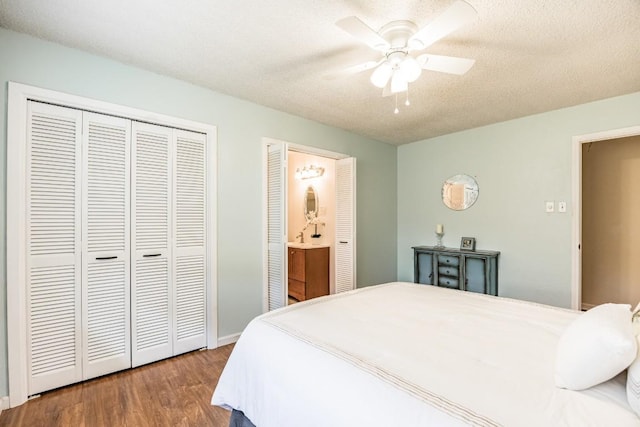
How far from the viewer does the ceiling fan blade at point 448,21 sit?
4.46 ft

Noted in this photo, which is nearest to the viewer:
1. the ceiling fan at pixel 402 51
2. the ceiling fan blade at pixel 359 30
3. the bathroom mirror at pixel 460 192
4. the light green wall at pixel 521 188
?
the ceiling fan blade at pixel 359 30

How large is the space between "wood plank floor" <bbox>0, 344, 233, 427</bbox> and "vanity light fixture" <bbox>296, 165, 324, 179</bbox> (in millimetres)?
3156

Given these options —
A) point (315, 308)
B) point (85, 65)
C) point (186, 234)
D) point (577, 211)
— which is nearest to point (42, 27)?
point (85, 65)

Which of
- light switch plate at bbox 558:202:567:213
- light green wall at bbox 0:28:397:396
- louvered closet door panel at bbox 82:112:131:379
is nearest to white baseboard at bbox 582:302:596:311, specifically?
light switch plate at bbox 558:202:567:213

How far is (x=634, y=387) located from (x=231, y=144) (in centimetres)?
293

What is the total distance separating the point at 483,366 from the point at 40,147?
2.81 m

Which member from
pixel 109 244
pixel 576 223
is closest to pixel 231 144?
pixel 109 244

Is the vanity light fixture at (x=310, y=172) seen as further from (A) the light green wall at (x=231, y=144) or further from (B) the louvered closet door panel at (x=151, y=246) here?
(B) the louvered closet door panel at (x=151, y=246)

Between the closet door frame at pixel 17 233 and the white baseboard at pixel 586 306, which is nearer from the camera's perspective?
the closet door frame at pixel 17 233

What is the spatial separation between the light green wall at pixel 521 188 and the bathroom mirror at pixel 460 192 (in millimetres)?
66

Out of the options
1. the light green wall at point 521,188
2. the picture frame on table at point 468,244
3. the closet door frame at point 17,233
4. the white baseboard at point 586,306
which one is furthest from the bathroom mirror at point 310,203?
the white baseboard at point 586,306

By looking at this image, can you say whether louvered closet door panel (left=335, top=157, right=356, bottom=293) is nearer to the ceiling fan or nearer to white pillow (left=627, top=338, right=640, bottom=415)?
the ceiling fan

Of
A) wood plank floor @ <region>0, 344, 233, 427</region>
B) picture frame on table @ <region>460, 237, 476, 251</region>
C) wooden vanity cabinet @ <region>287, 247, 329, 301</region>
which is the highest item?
picture frame on table @ <region>460, 237, 476, 251</region>

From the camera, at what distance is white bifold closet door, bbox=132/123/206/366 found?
7.86 feet
